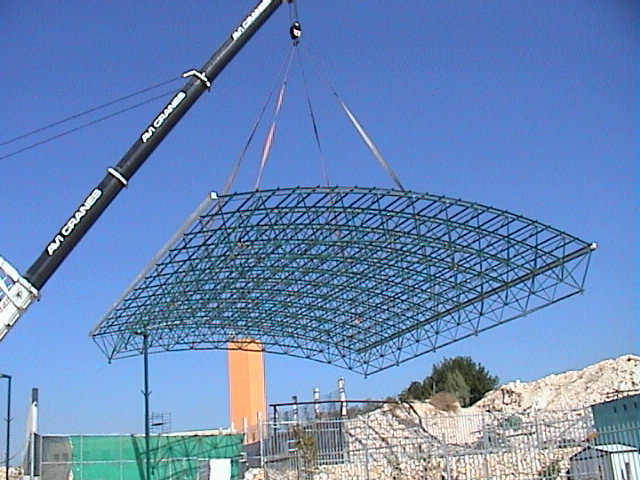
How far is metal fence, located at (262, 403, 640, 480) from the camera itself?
74.9 feet

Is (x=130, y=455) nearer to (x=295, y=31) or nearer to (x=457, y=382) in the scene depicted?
(x=295, y=31)

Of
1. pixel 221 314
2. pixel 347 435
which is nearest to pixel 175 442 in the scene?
pixel 221 314

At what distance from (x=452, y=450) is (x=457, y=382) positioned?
50.3 metres

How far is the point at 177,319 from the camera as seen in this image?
144ft

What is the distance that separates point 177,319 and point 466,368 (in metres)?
43.8

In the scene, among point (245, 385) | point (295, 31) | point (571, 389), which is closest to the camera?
point (295, 31)

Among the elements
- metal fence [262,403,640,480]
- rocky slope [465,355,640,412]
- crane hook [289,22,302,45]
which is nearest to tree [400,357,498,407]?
rocky slope [465,355,640,412]

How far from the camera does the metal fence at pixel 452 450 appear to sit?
899 inches

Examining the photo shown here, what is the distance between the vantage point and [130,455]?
133 feet

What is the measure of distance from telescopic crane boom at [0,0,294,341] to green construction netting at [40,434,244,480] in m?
21.4

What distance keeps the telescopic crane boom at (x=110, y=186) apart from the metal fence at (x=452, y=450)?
39.4 ft

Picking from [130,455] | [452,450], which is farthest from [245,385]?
[452,450]

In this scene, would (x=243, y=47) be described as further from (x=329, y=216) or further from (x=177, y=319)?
(x=177, y=319)

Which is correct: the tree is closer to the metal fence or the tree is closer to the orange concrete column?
the orange concrete column
